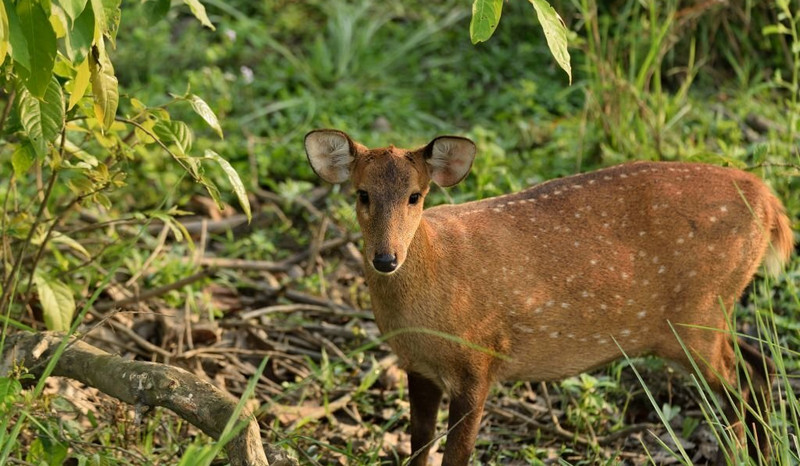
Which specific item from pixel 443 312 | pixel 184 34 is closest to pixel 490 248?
pixel 443 312

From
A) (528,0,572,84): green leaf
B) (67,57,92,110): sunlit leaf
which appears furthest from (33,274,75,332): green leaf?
(528,0,572,84): green leaf

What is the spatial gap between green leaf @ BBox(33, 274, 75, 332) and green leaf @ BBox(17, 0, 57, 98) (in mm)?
1601

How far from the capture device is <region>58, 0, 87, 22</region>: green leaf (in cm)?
268

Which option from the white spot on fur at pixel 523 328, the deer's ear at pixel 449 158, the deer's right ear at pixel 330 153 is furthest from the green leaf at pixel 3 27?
the white spot on fur at pixel 523 328

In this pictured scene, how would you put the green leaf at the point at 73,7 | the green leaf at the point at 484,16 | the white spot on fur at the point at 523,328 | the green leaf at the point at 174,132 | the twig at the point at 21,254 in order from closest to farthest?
the green leaf at the point at 73,7 → the green leaf at the point at 484,16 → the green leaf at the point at 174,132 → the twig at the point at 21,254 → the white spot on fur at the point at 523,328

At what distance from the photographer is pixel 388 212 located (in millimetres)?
3938

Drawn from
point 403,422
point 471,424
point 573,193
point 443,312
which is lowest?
point 403,422

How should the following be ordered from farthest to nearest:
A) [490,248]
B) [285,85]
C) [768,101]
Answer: [285,85]
[768,101]
[490,248]

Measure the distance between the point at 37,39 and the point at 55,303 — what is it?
174 centimetres

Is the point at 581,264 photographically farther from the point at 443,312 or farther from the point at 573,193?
the point at 443,312

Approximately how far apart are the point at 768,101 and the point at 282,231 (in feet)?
11.2

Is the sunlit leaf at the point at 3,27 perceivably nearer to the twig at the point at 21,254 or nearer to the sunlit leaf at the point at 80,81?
the sunlit leaf at the point at 80,81

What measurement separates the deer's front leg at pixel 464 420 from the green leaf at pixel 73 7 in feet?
6.79

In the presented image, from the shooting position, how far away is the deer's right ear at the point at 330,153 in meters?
4.11
